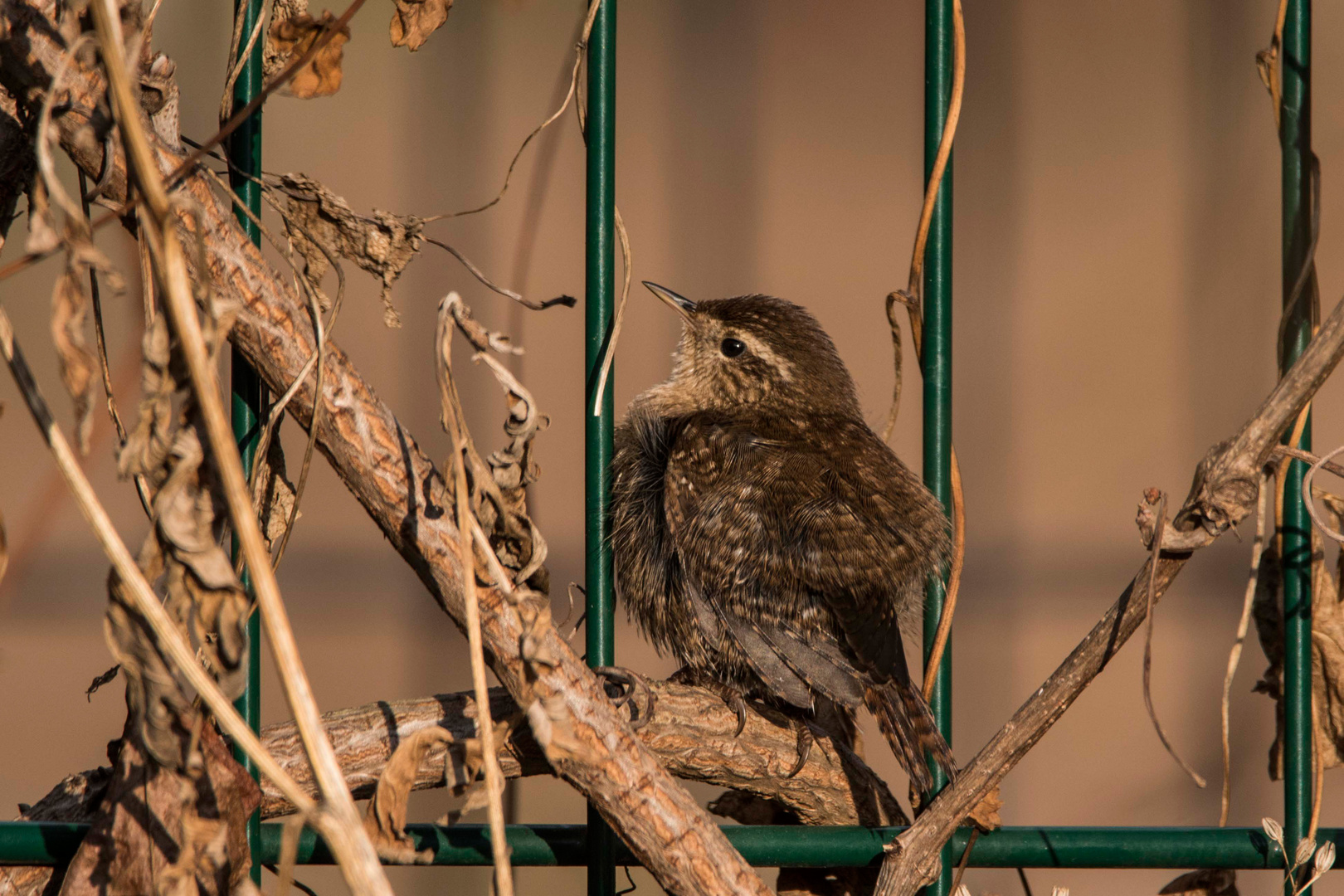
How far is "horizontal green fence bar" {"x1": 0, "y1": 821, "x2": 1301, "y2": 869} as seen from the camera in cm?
159

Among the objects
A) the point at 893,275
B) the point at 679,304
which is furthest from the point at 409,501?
the point at 893,275

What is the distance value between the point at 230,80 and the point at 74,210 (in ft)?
1.85

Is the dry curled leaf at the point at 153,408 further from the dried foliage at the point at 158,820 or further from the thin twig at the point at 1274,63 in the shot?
the thin twig at the point at 1274,63

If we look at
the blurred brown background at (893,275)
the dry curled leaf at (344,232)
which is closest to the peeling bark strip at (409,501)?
the dry curled leaf at (344,232)

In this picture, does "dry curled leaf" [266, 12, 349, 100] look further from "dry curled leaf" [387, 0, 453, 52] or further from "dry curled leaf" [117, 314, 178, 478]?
"dry curled leaf" [117, 314, 178, 478]

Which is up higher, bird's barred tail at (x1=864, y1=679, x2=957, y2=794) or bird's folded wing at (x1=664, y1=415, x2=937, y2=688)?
bird's folded wing at (x1=664, y1=415, x2=937, y2=688)

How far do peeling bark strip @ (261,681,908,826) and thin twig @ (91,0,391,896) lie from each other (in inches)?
20.1

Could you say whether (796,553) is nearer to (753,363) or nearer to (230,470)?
(753,363)

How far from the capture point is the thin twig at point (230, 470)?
1036 mm

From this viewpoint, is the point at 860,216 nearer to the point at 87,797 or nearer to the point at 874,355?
the point at 874,355

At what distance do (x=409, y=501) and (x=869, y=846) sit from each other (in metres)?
0.84

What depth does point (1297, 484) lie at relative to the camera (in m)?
1.80

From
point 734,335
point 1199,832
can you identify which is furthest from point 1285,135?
point 734,335

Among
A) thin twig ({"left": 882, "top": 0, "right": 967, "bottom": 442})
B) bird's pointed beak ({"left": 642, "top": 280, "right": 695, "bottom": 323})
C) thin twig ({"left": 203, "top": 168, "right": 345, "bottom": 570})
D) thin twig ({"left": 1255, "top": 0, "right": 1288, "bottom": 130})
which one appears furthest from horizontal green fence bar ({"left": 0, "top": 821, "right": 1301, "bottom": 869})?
bird's pointed beak ({"left": 642, "top": 280, "right": 695, "bottom": 323})
